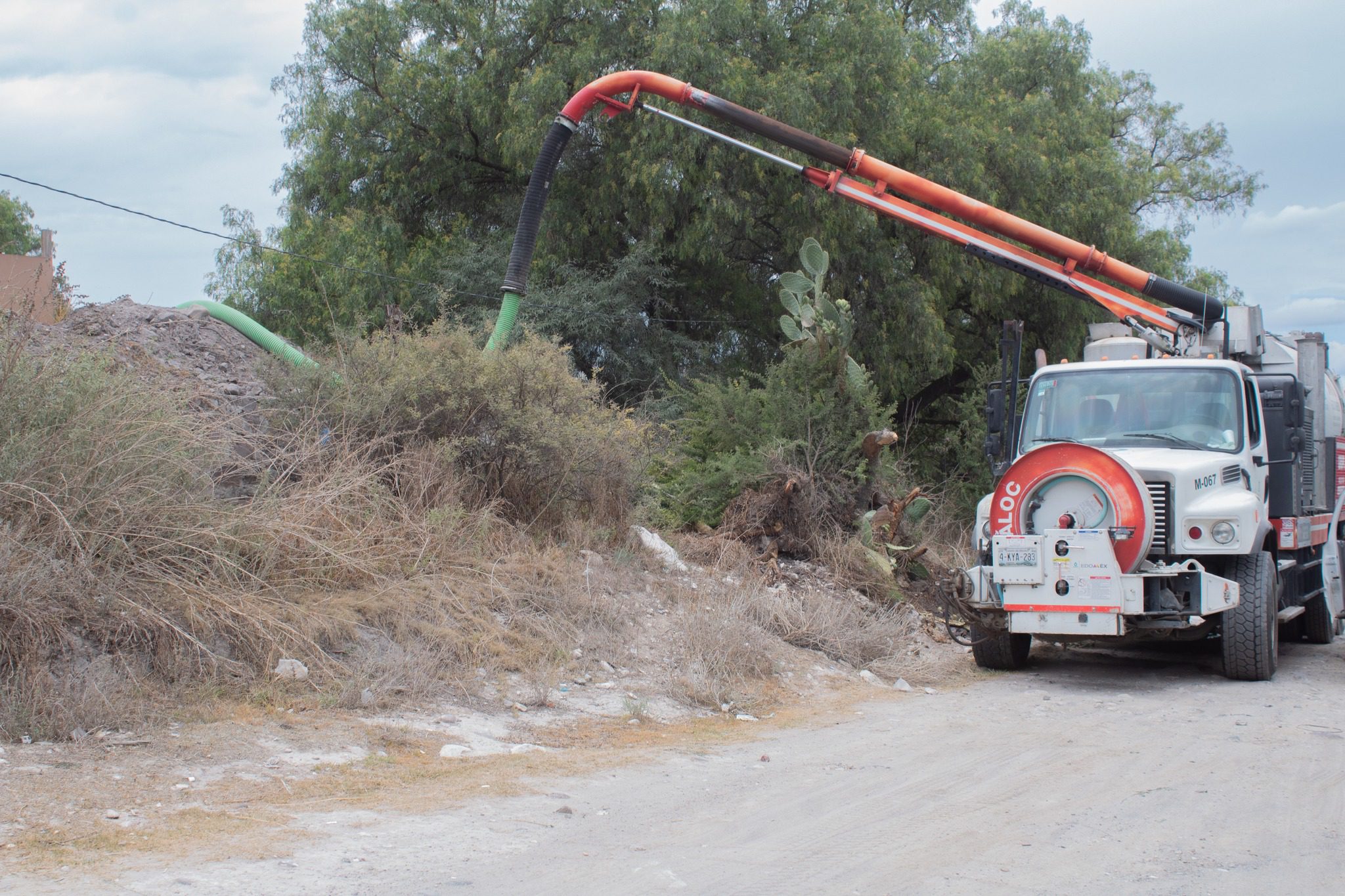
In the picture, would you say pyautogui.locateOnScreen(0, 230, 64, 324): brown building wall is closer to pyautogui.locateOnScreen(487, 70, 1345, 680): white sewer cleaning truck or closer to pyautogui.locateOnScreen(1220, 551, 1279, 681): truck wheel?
pyautogui.locateOnScreen(487, 70, 1345, 680): white sewer cleaning truck

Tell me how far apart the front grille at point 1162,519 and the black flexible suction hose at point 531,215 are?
746cm

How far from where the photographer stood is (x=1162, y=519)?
926cm

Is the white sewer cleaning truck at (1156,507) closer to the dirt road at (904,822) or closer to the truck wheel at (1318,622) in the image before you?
the truck wheel at (1318,622)

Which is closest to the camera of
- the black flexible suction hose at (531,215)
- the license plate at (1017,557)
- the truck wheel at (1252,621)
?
the license plate at (1017,557)

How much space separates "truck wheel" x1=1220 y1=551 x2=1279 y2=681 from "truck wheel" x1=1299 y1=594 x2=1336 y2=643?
301 cm

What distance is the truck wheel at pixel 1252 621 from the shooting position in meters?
9.18

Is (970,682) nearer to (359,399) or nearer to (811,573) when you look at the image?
(811,573)

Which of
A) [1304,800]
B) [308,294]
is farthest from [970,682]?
[308,294]

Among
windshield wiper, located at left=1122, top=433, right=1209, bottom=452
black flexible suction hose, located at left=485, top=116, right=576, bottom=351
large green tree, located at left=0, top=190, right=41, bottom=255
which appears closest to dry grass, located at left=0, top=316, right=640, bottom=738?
black flexible suction hose, located at left=485, top=116, right=576, bottom=351

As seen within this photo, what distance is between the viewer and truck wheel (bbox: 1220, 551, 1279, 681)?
9.18 meters

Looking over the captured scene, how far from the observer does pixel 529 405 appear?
10797mm

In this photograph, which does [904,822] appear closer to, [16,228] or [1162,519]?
[1162,519]

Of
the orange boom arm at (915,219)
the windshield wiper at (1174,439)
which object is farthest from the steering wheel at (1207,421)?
the orange boom arm at (915,219)

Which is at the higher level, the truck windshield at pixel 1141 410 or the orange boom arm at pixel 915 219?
the orange boom arm at pixel 915 219
